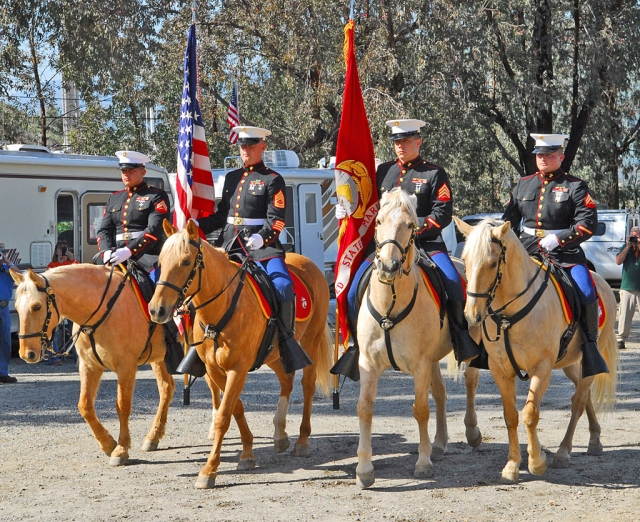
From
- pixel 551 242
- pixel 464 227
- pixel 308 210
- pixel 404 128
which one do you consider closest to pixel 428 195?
pixel 404 128

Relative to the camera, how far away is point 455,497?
606 cm

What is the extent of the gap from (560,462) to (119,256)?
396cm

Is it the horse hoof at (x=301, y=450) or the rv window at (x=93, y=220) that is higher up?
the rv window at (x=93, y=220)

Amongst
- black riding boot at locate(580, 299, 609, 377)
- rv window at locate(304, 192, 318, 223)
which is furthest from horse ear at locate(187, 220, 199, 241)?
rv window at locate(304, 192, 318, 223)

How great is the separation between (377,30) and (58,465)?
15.2m

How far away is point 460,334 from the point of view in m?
6.93

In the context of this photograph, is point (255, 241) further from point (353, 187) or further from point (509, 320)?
point (509, 320)

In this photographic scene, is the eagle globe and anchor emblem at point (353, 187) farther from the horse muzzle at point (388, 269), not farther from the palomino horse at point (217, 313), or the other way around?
the horse muzzle at point (388, 269)

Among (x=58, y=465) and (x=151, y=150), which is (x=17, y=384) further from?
(x=151, y=150)

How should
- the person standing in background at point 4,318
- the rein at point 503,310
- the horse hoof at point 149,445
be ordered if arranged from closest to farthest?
the rein at point 503,310 → the horse hoof at point 149,445 → the person standing in background at point 4,318

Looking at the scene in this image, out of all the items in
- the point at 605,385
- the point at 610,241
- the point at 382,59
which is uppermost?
the point at 382,59

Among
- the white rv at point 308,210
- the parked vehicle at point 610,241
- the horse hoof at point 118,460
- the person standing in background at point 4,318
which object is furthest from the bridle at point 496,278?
the parked vehicle at point 610,241

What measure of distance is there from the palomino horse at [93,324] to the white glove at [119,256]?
4.0 inches

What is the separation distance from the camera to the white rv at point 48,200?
524 inches
